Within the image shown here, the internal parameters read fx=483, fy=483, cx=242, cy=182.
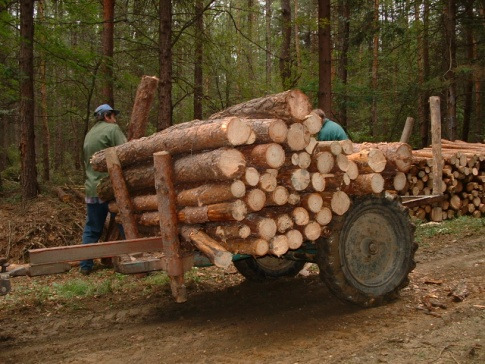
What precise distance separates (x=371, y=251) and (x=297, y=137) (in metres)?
1.53

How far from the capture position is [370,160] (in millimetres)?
4961

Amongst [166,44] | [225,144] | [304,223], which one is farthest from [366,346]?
[166,44]

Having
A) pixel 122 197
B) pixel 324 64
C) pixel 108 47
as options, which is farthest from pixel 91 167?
pixel 324 64

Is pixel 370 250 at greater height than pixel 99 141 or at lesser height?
lesser

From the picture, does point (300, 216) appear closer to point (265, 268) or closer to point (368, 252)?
point (368, 252)

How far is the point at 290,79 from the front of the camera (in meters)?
14.2

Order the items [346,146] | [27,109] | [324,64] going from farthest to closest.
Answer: [324,64] < [27,109] < [346,146]

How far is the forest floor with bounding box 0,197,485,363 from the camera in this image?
4082 mm

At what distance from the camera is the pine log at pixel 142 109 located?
684 centimetres

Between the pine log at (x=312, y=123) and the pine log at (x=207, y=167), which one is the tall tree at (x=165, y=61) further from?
the pine log at (x=312, y=123)

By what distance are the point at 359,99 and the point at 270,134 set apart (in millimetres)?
14227

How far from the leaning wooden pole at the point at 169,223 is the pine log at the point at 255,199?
31.5 inches

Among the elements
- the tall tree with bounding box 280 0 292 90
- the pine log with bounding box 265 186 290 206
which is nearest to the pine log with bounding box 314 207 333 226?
the pine log with bounding box 265 186 290 206

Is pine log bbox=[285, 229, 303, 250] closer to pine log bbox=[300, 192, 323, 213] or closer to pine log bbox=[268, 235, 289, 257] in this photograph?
pine log bbox=[268, 235, 289, 257]
